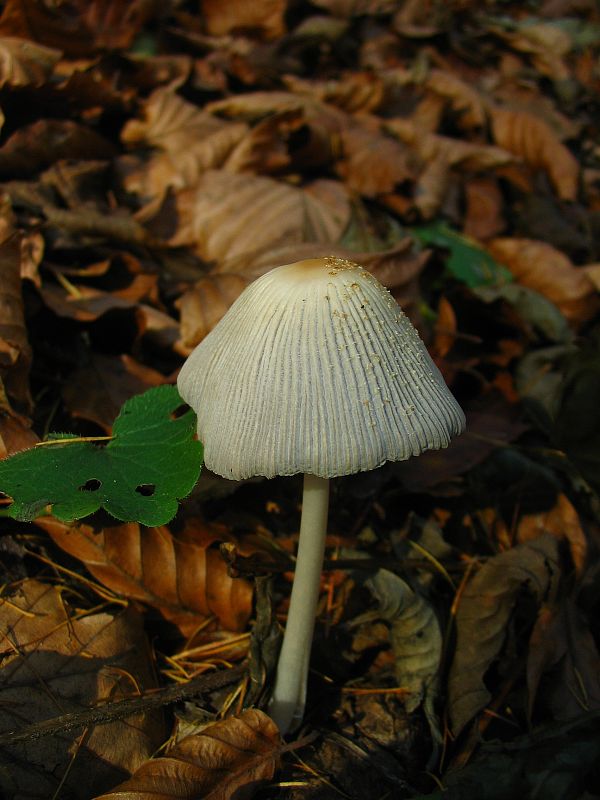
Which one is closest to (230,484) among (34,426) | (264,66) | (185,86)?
(34,426)

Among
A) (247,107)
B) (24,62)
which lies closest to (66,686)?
(24,62)

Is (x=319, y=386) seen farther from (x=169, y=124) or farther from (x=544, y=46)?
(x=544, y=46)

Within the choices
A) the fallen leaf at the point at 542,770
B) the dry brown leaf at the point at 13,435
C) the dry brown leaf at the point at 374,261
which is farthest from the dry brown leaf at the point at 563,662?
the dry brown leaf at the point at 13,435

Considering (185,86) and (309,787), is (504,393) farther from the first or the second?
(185,86)

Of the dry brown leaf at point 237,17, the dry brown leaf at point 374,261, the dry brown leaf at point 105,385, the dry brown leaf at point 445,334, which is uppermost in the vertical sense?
the dry brown leaf at point 237,17

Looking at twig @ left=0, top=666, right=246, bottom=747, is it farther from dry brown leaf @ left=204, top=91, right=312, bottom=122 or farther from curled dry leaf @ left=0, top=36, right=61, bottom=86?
dry brown leaf @ left=204, top=91, right=312, bottom=122

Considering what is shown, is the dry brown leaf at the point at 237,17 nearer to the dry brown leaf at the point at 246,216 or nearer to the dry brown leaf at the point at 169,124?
the dry brown leaf at the point at 169,124
